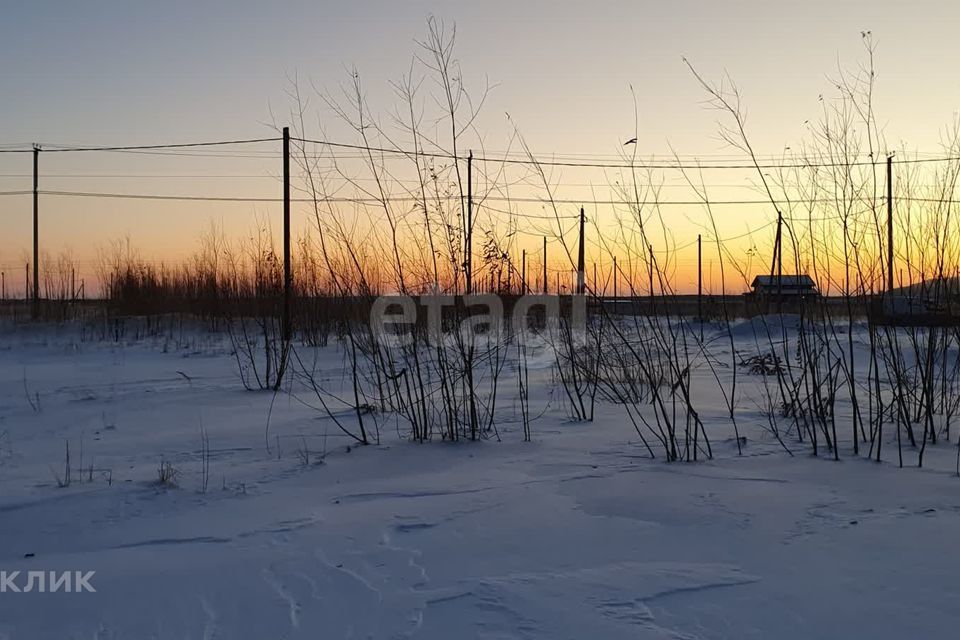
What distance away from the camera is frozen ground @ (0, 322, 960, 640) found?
1.70 m

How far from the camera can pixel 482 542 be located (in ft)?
7.20

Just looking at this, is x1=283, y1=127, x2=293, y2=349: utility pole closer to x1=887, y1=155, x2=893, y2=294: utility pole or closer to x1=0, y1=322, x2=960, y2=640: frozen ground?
x1=0, y1=322, x2=960, y2=640: frozen ground

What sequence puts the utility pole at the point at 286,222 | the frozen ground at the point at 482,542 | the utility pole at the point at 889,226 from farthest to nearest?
the utility pole at the point at 286,222
the utility pole at the point at 889,226
the frozen ground at the point at 482,542

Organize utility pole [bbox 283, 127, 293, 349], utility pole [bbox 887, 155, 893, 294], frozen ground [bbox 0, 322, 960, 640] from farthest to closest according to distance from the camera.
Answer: utility pole [bbox 283, 127, 293, 349]
utility pole [bbox 887, 155, 893, 294]
frozen ground [bbox 0, 322, 960, 640]

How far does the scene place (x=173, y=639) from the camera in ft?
5.39

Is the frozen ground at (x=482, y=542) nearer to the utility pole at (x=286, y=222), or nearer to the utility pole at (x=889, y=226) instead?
the utility pole at (x=889, y=226)

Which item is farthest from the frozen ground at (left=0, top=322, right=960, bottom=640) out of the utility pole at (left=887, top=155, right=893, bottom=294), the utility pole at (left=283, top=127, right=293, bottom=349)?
the utility pole at (left=283, top=127, right=293, bottom=349)

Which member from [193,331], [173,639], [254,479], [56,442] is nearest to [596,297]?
[254,479]

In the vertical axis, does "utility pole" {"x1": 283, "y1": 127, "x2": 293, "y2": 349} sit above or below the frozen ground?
above

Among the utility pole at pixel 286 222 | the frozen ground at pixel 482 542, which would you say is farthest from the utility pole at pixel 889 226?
the utility pole at pixel 286 222

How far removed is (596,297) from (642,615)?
7.01ft

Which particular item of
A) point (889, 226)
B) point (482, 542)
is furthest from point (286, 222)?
point (482, 542)

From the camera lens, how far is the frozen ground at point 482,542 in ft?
5.57

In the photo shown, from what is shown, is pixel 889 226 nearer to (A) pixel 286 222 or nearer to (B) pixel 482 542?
(B) pixel 482 542
